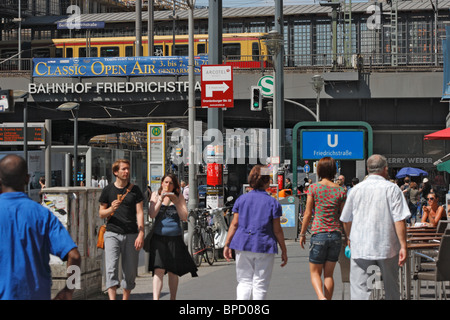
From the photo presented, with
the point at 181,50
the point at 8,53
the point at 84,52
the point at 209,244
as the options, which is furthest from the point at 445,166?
the point at 8,53

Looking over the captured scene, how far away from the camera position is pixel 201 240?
53.9ft

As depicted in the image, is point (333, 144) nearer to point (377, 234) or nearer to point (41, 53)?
point (377, 234)

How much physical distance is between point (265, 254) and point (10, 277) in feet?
13.1

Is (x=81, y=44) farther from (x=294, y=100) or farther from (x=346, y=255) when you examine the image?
(x=346, y=255)

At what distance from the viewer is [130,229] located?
9.91 metres

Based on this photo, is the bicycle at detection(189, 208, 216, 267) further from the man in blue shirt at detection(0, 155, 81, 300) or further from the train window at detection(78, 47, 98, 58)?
the train window at detection(78, 47, 98, 58)

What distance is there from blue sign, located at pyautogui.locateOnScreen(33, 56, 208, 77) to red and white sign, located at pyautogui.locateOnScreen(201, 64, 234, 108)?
914 inches

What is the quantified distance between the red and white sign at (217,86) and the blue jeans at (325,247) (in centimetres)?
796

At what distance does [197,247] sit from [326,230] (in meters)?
7.35

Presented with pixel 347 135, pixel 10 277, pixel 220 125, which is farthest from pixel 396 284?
pixel 220 125

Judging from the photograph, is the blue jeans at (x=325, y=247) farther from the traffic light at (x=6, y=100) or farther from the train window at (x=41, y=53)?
the train window at (x=41, y=53)

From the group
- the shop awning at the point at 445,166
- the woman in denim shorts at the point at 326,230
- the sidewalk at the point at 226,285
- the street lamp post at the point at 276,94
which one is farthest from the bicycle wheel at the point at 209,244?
the street lamp post at the point at 276,94

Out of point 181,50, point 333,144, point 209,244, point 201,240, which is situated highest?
point 181,50
